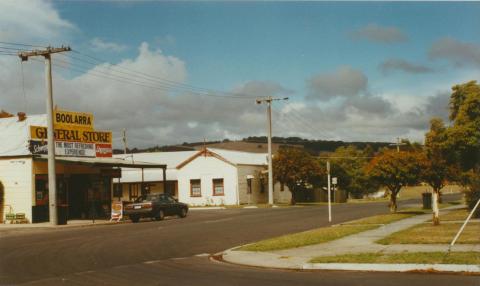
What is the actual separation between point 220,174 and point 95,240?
3488 cm

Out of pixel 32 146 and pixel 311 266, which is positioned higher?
pixel 32 146

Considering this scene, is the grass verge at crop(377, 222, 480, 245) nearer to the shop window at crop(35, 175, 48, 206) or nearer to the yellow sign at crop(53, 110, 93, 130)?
the shop window at crop(35, 175, 48, 206)

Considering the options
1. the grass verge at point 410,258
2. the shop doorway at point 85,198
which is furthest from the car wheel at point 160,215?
the grass verge at point 410,258

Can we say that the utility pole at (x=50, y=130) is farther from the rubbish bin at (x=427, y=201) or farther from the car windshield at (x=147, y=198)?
the rubbish bin at (x=427, y=201)

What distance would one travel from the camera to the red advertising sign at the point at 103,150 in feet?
129

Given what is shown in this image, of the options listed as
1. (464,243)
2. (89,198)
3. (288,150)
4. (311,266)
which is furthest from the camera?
(288,150)

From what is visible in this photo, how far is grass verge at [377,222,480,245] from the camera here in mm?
15820

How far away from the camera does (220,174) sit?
5531 cm

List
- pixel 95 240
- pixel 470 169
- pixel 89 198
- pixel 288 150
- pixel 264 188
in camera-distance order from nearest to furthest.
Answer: pixel 95 240, pixel 470 169, pixel 89 198, pixel 288 150, pixel 264 188

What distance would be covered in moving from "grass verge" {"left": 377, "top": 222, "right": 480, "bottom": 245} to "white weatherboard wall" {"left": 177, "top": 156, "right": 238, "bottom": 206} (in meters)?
34.3

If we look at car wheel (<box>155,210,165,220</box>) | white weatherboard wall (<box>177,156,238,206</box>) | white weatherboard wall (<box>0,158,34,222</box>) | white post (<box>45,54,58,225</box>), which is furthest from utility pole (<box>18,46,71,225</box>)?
white weatherboard wall (<box>177,156,238,206</box>)

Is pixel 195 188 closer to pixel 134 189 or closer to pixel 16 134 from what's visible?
pixel 134 189

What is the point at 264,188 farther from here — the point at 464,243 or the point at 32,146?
the point at 464,243

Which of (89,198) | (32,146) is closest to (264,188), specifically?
(89,198)
